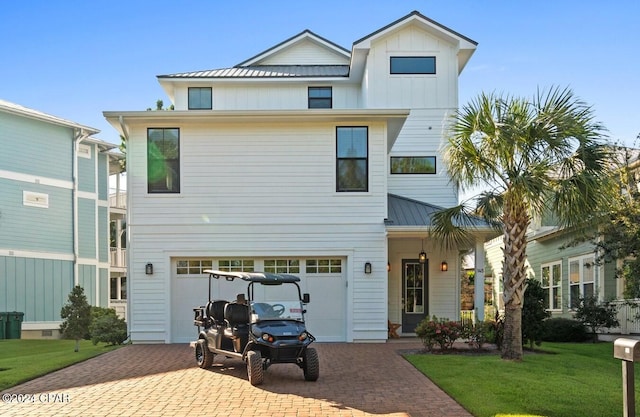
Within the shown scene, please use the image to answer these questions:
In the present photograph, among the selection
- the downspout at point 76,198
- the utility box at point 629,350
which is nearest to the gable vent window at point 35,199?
the downspout at point 76,198

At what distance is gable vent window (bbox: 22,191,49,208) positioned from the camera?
25406mm

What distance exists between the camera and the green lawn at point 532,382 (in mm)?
9188

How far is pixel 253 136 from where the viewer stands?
18.3 meters

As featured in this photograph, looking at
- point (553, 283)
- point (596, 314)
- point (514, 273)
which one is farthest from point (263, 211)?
point (553, 283)

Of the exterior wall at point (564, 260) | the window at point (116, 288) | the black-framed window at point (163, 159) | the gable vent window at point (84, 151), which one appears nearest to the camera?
the black-framed window at point (163, 159)

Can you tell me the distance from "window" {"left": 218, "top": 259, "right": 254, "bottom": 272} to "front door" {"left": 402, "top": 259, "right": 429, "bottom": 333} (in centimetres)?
502

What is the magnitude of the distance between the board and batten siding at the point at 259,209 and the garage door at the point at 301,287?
308 millimetres

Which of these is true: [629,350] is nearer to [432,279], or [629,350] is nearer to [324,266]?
[324,266]

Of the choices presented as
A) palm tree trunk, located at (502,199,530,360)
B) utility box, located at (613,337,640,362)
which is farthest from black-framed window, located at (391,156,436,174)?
utility box, located at (613,337,640,362)

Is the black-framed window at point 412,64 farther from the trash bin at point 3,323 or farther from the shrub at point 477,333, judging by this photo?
the trash bin at point 3,323

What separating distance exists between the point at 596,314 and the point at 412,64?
968cm

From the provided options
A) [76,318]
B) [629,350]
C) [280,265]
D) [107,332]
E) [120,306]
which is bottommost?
[120,306]

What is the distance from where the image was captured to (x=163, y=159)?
18312mm

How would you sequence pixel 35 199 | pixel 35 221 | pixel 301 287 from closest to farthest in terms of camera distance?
1. pixel 301 287
2. pixel 35 221
3. pixel 35 199
